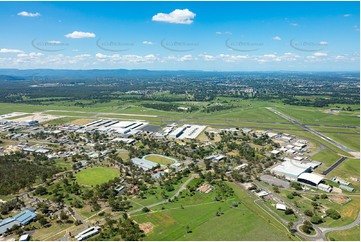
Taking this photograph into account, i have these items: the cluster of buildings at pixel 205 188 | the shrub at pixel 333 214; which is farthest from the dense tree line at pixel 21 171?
the shrub at pixel 333 214

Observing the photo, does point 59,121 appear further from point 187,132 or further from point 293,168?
point 293,168

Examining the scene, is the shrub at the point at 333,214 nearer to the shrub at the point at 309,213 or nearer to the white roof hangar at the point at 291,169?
the shrub at the point at 309,213

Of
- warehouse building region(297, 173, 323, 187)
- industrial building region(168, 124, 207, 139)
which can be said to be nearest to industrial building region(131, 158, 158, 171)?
industrial building region(168, 124, 207, 139)

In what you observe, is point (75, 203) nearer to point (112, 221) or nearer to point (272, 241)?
point (112, 221)

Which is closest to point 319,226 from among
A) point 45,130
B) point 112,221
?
point 112,221

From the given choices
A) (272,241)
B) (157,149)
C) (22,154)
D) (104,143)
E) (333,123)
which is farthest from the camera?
(333,123)

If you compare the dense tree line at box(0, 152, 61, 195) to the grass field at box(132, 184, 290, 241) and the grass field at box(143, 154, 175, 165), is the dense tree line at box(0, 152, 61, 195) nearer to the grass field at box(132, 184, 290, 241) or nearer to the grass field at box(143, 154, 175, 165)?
the grass field at box(143, 154, 175, 165)

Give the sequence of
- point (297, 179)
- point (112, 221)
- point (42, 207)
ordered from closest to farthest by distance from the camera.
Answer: point (112, 221) < point (42, 207) < point (297, 179)
